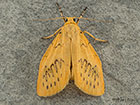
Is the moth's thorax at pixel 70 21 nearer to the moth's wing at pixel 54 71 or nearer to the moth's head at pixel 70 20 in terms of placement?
the moth's head at pixel 70 20

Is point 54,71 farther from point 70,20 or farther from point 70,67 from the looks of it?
point 70,20

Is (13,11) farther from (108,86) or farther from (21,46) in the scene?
(108,86)

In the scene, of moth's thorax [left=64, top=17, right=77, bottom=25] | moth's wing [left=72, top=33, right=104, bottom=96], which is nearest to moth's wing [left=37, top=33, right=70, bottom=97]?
moth's wing [left=72, top=33, right=104, bottom=96]

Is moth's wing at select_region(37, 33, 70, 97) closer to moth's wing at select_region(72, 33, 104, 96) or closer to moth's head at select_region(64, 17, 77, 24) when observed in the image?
moth's wing at select_region(72, 33, 104, 96)

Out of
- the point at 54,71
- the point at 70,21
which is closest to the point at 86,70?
the point at 54,71

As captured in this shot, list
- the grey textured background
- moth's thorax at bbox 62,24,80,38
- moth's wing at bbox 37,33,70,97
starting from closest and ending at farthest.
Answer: moth's wing at bbox 37,33,70,97
moth's thorax at bbox 62,24,80,38
the grey textured background

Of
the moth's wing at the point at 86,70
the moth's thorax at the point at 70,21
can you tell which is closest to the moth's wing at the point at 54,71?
the moth's wing at the point at 86,70
